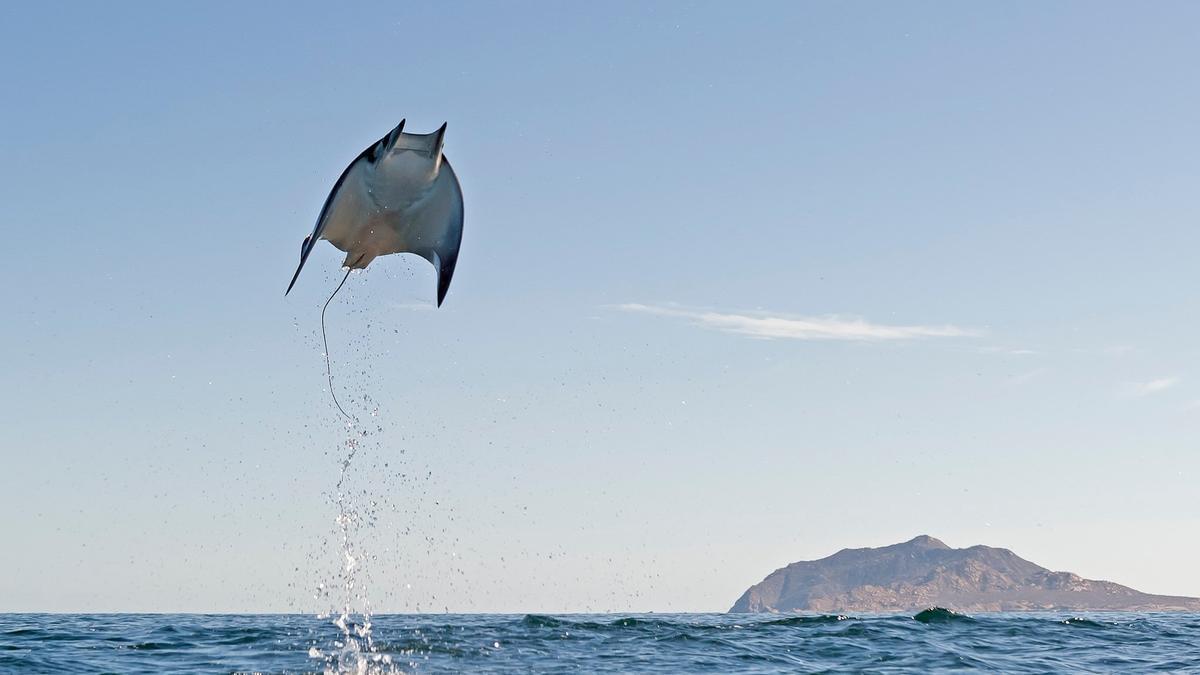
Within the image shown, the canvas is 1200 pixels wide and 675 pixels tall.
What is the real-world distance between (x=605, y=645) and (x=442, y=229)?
9.83 m

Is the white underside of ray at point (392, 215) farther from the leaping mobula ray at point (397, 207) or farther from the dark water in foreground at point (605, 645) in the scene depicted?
the dark water in foreground at point (605, 645)

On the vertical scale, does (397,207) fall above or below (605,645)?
above

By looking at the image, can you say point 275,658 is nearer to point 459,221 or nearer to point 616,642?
point 616,642

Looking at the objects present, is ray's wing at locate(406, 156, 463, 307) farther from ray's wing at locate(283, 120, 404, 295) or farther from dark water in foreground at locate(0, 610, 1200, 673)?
dark water in foreground at locate(0, 610, 1200, 673)

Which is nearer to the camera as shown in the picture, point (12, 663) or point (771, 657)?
point (12, 663)

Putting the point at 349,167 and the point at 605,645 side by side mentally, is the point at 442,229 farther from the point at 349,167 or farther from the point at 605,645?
the point at 605,645

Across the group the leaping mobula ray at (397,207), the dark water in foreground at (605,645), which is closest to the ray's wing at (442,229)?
the leaping mobula ray at (397,207)

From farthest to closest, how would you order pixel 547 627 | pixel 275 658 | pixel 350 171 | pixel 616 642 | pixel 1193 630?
pixel 1193 630, pixel 547 627, pixel 616 642, pixel 275 658, pixel 350 171

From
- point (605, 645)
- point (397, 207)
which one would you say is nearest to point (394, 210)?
point (397, 207)

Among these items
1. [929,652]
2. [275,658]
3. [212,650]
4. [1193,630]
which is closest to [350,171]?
[275,658]

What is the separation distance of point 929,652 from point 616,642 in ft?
22.1

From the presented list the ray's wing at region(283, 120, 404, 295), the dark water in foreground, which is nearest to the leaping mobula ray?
the ray's wing at region(283, 120, 404, 295)

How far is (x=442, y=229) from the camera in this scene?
58.5 ft

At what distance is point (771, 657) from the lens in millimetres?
21531
